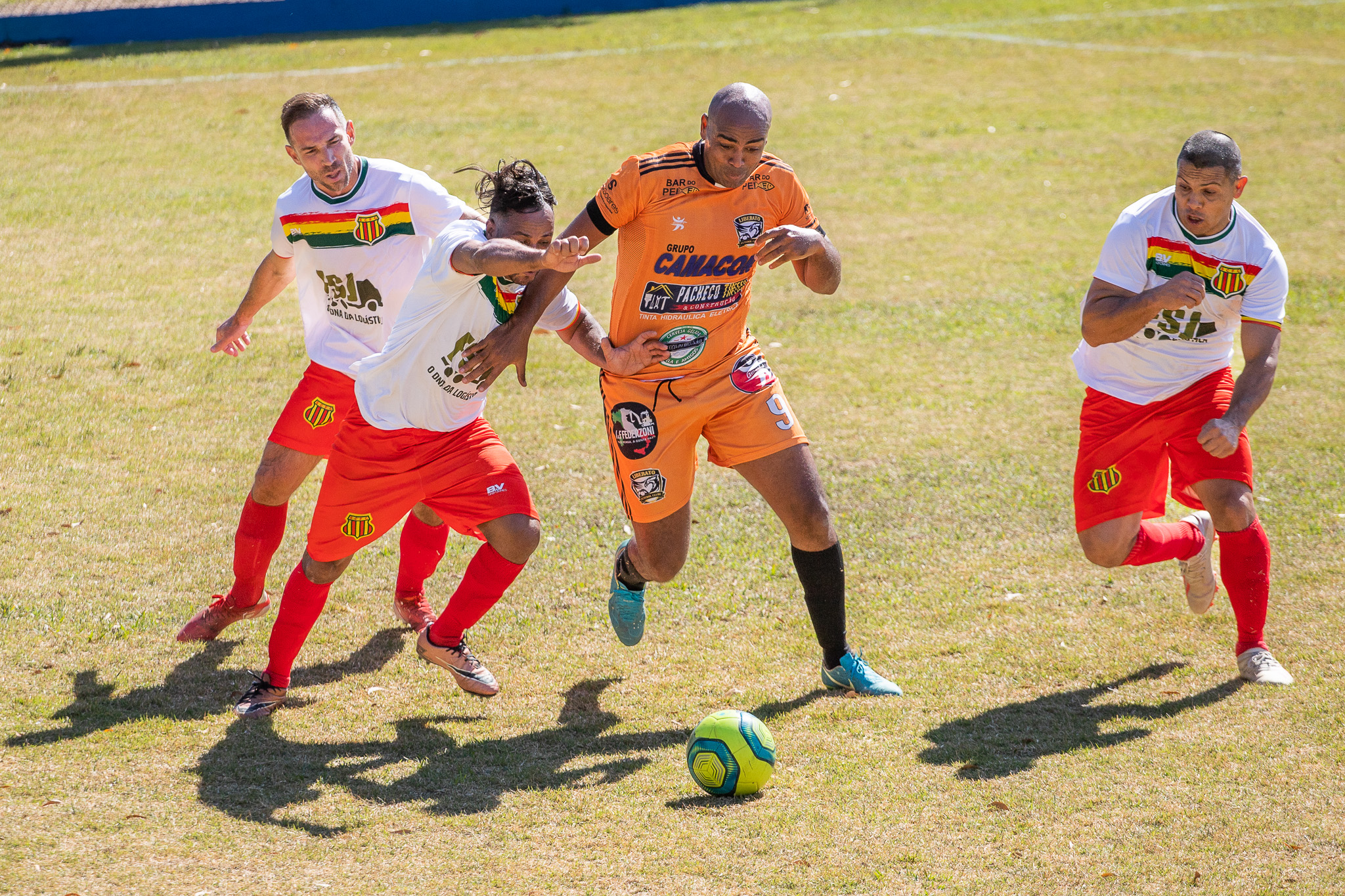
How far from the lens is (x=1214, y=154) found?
5.41m

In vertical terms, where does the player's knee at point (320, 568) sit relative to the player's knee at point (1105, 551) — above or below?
above

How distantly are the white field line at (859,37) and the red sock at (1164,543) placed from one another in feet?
47.9

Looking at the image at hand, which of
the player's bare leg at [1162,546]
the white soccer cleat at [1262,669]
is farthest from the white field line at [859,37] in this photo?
the white soccer cleat at [1262,669]

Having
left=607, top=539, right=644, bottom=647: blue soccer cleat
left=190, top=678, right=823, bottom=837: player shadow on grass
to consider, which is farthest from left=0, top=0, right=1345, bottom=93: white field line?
left=190, top=678, right=823, bottom=837: player shadow on grass

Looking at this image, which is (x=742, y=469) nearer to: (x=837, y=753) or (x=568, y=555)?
(x=837, y=753)

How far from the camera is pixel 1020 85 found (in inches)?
720

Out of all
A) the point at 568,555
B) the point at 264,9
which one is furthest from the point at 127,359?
the point at 264,9

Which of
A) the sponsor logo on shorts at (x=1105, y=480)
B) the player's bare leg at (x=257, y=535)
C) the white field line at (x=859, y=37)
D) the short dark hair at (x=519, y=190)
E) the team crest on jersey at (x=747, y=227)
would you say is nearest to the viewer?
the short dark hair at (x=519, y=190)

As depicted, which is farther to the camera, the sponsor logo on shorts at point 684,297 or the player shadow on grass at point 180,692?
the sponsor logo on shorts at point 684,297

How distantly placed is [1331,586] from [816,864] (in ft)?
12.5

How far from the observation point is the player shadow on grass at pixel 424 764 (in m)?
4.87

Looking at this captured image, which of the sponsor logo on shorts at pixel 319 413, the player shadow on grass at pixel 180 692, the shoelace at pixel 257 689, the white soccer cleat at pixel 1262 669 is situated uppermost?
the sponsor logo on shorts at pixel 319 413

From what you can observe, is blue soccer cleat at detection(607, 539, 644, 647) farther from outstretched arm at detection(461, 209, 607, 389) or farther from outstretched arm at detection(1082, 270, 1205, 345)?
outstretched arm at detection(1082, 270, 1205, 345)

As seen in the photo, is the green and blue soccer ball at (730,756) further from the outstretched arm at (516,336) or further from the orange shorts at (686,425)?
the outstretched arm at (516,336)
